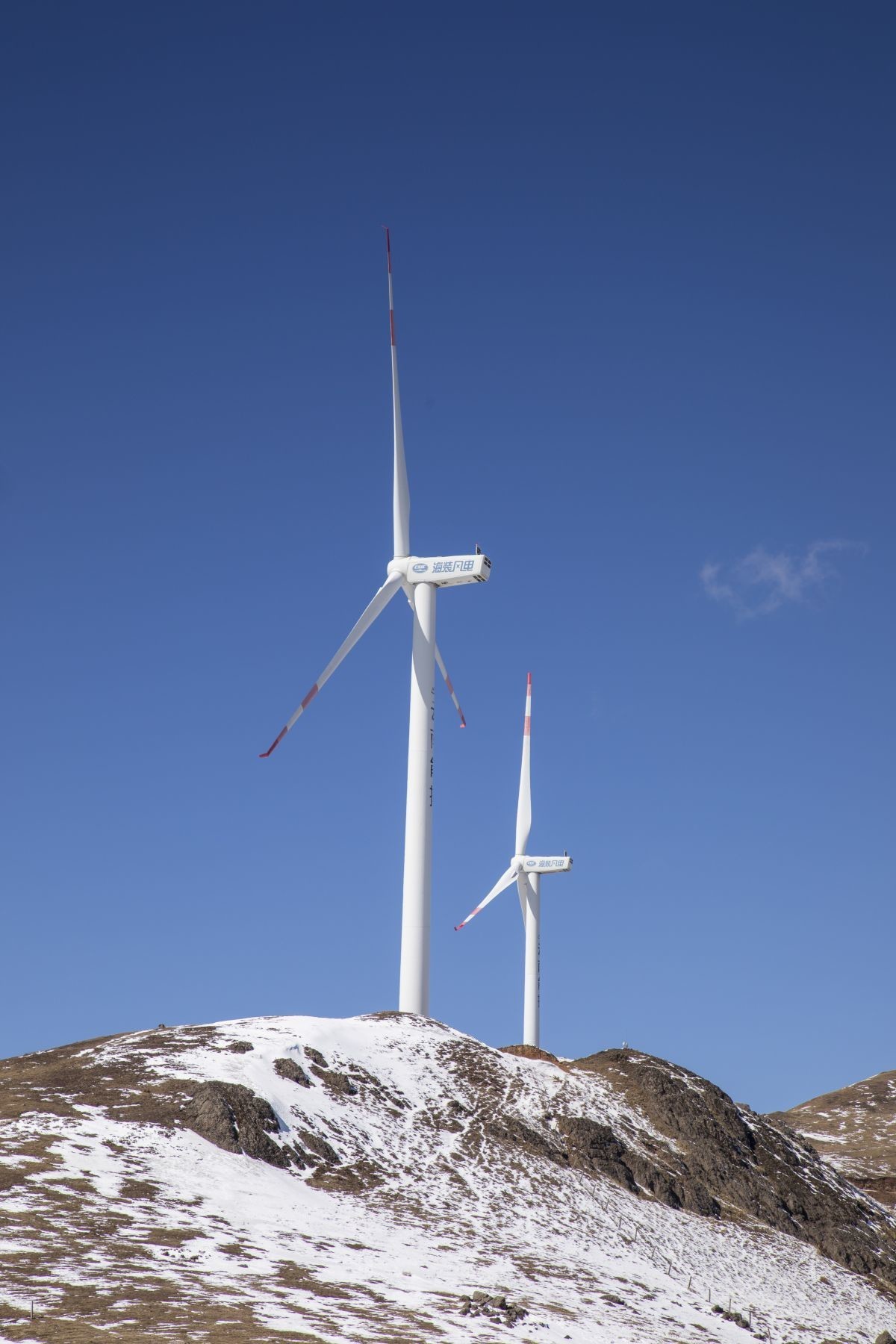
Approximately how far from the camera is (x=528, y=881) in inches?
4250

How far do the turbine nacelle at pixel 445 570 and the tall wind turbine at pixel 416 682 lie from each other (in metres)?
0.04

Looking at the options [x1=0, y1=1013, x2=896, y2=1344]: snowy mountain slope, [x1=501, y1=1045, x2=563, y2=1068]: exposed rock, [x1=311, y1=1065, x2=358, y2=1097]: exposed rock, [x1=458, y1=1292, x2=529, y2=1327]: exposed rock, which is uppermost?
[x1=501, y1=1045, x2=563, y2=1068]: exposed rock

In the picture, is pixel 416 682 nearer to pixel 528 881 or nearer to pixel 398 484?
pixel 398 484

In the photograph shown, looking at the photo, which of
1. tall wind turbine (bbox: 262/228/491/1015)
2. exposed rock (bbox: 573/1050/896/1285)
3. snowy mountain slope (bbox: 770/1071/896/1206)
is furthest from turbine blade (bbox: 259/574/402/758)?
snowy mountain slope (bbox: 770/1071/896/1206)

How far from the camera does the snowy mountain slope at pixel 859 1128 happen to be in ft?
278

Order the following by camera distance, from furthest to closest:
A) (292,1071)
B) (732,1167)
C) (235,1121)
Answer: (732,1167)
(292,1071)
(235,1121)

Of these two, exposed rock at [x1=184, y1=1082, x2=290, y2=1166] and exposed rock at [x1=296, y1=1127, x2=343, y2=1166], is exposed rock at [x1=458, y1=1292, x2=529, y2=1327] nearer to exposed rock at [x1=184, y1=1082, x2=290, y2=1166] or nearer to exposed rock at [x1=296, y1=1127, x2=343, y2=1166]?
exposed rock at [x1=184, y1=1082, x2=290, y2=1166]

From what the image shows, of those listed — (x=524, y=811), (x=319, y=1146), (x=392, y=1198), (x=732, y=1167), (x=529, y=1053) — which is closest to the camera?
(x=392, y=1198)

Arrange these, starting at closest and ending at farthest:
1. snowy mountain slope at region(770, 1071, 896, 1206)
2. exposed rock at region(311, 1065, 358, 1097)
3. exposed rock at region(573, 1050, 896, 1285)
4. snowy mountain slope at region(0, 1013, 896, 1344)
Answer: snowy mountain slope at region(0, 1013, 896, 1344) → exposed rock at region(311, 1065, 358, 1097) → exposed rock at region(573, 1050, 896, 1285) → snowy mountain slope at region(770, 1071, 896, 1206)

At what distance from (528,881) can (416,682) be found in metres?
42.7

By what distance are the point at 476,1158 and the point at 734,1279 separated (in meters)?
10.4

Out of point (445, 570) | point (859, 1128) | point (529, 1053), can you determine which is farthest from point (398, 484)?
point (859, 1128)

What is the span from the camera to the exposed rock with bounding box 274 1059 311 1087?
50094 millimetres

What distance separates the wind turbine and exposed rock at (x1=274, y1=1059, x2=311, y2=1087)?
49.3m
